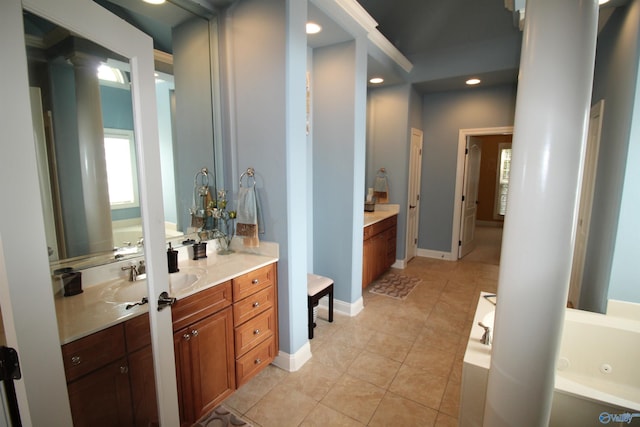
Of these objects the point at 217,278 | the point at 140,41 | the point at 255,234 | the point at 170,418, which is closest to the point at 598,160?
the point at 255,234

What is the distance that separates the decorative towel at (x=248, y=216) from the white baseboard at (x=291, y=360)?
874 millimetres

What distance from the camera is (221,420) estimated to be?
183 cm

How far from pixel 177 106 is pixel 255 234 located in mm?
1054

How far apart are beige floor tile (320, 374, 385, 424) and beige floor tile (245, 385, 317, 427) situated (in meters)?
0.14

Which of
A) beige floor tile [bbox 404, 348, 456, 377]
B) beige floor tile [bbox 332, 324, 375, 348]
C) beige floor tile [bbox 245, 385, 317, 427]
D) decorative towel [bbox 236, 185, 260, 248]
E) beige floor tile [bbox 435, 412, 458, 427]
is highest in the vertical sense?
decorative towel [bbox 236, 185, 260, 248]

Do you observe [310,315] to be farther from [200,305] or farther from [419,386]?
[200,305]

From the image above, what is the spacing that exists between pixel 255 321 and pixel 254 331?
67mm

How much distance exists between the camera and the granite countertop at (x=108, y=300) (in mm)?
1180

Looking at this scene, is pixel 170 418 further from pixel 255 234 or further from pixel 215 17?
pixel 215 17

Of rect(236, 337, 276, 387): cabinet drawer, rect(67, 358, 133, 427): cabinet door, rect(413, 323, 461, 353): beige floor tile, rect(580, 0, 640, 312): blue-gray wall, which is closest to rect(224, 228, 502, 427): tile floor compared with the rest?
rect(413, 323, 461, 353): beige floor tile

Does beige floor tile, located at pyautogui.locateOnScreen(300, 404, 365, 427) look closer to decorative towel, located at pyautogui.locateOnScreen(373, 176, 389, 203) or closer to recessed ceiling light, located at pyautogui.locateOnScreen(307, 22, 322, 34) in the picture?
recessed ceiling light, located at pyautogui.locateOnScreen(307, 22, 322, 34)

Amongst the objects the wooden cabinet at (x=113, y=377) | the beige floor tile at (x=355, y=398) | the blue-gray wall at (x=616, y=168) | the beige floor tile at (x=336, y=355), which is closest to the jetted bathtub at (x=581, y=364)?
the blue-gray wall at (x=616, y=168)

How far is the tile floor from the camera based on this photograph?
6.18 feet

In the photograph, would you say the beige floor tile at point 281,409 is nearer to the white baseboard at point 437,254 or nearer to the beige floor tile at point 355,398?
the beige floor tile at point 355,398
